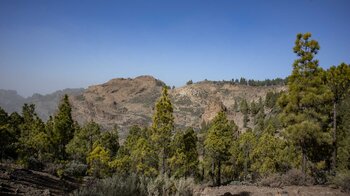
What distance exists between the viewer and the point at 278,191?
47.7 ft

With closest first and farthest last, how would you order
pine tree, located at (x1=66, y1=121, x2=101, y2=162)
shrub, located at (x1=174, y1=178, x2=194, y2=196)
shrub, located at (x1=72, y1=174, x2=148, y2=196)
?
shrub, located at (x1=72, y1=174, x2=148, y2=196), shrub, located at (x1=174, y1=178, x2=194, y2=196), pine tree, located at (x1=66, y1=121, x2=101, y2=162)

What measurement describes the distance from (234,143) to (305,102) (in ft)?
88.9

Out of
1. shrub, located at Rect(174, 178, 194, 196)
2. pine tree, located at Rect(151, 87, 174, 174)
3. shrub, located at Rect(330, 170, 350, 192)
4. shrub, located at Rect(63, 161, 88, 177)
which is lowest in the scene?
shrub, located at Rect(63, 161, 88, 177)

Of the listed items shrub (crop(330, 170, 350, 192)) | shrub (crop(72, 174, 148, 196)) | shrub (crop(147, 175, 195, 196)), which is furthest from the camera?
shrub (crop(330, 170, 350, 192))

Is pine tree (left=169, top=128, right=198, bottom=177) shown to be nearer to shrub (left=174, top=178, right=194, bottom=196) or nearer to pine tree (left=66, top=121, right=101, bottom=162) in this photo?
shrub (left=174, top=178, right=194, bottom=196)

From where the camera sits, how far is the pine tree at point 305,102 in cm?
2067

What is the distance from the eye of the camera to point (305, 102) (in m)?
20.8

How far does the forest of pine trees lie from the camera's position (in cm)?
2122

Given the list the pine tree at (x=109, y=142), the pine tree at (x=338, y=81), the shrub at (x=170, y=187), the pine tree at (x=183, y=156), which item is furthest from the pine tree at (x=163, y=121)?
the pine tree at (x=109, y=142)

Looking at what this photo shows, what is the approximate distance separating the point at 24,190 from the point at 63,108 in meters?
23.7

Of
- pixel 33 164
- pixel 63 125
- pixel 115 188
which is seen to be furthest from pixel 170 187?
pixel 63 125

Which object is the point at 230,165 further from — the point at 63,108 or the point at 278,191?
the point at 278,191

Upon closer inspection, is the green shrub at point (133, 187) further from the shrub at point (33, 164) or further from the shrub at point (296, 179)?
the shrub at point (33, 164)

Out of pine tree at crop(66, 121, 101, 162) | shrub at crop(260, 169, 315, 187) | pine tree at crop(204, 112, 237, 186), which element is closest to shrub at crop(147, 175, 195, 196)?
shrub at crop(260, 169, 315, 187)
